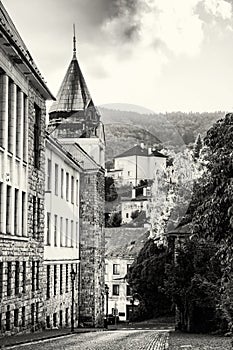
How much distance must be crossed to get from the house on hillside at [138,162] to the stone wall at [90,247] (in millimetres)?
20736

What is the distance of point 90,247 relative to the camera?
50.4 meters

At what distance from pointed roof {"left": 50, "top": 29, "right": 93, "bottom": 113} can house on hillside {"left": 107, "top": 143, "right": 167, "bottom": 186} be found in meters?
28.1

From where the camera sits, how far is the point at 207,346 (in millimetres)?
23047

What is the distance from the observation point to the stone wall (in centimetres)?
5003

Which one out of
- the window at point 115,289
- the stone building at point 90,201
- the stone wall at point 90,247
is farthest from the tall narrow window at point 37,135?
the window at point 115,289

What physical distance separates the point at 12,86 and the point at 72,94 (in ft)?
104

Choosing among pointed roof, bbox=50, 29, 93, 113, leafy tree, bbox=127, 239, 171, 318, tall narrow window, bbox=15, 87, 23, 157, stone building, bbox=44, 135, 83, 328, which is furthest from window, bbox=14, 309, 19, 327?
pointed roof, bbox=50, 29, 93, 113

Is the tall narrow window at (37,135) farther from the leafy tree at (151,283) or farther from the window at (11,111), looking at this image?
the leafy tree at (151,283)

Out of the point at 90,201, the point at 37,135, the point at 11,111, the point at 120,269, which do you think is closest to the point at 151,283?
the point at 90,201

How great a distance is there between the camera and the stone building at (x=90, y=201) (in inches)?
1970

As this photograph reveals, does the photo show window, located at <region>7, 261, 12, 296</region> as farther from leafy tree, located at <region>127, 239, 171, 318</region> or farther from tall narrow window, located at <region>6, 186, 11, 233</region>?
leafy tree, located at <region>127, 239, 171, 318</region>

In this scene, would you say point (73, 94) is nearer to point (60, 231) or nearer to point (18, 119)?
point (60, 231)

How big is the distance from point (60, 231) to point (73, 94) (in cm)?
1843

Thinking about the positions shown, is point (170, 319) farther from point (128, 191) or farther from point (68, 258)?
point (128, 191)
